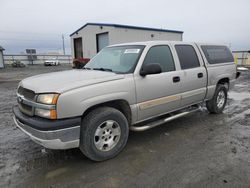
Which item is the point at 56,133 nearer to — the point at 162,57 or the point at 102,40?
the point at 162,57

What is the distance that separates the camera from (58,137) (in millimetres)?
2664

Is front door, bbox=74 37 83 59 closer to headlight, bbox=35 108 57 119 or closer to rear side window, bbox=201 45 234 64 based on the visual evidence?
rear side window, bbox=201 45 234 64

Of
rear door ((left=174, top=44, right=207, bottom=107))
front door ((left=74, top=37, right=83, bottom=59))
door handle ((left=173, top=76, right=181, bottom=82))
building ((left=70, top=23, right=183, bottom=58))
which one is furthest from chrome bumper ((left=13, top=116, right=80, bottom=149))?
front door ((left=74, top=37, right=83, bottom=59))

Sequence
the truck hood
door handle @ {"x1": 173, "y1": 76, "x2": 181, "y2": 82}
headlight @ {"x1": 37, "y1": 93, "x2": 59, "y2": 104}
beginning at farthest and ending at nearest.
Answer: door handle @ {"x1": 173, "y1": 76, "x2": 181, "y2": 82} < the truck hood < headlight @ {"x1": 37, "y1": 93, "x2": 59, "y2": 104}

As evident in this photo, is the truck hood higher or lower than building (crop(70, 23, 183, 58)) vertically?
lower

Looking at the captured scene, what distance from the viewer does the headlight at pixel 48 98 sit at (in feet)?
8.59

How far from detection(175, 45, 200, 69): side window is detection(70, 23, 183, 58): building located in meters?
13.8

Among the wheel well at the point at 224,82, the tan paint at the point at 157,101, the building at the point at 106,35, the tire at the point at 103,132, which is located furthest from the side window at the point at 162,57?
the building at the point at 106,35

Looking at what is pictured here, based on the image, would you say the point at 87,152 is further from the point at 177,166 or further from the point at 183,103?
the point at 183,103

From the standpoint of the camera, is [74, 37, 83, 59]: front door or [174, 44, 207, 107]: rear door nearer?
[174, 44, 207, 107]: rear door

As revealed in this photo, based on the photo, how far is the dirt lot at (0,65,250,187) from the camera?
2691 mm

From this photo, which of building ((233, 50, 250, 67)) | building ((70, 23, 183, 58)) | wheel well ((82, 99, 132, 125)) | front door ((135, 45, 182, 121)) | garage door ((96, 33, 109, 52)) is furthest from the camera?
building ((233, 50, 250, 67))

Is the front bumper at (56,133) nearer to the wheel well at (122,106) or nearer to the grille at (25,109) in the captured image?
the grille at (25,109)

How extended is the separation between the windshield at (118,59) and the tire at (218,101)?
2.74 meters
